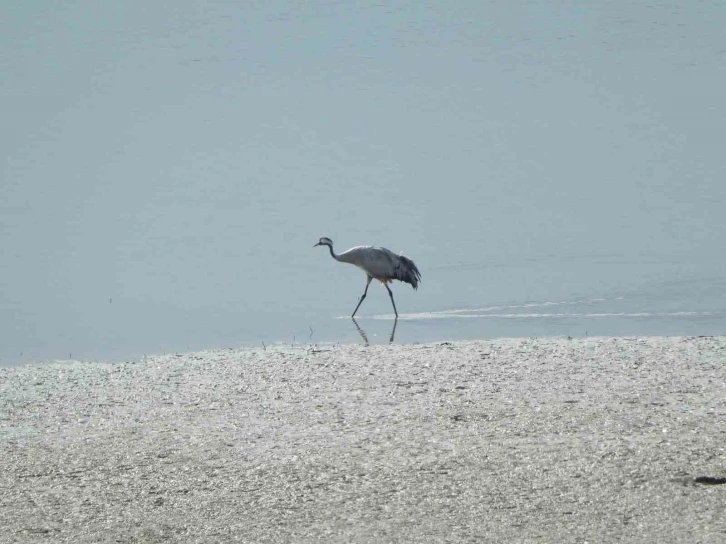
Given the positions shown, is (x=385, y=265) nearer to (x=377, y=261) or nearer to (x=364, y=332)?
(x=377, y=261)

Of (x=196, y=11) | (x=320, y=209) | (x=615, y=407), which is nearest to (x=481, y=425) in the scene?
(x=615, y=407)

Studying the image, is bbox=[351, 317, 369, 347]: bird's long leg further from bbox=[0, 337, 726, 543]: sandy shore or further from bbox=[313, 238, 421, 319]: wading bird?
bbox=[0, 337, 726, 543]: sandy shore

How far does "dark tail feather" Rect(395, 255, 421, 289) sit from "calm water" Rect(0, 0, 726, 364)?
0.30 m

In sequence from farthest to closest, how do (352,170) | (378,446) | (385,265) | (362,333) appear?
(352,170) < (385,265) < (362,333) < (378,446)

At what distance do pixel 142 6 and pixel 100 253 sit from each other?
22.0 meters

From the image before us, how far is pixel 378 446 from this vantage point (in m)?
7.02

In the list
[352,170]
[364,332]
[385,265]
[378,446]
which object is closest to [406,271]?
[385,265]

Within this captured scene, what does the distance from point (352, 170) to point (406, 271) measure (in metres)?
8.65

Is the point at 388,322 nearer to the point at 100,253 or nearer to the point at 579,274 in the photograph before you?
the point at 579,274

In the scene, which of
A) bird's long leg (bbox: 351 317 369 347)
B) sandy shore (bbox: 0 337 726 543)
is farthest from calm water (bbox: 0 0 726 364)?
sandy shore (bbox: 0 337 726 543)

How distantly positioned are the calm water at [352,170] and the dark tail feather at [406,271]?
0.30 metres

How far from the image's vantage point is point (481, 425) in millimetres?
7449

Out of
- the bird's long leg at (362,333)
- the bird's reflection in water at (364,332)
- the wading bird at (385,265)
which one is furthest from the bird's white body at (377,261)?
the bird's long leg at (362,333)

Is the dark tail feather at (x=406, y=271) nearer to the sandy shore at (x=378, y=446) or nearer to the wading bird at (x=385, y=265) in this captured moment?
the wading bird at (x=385, y=265)
